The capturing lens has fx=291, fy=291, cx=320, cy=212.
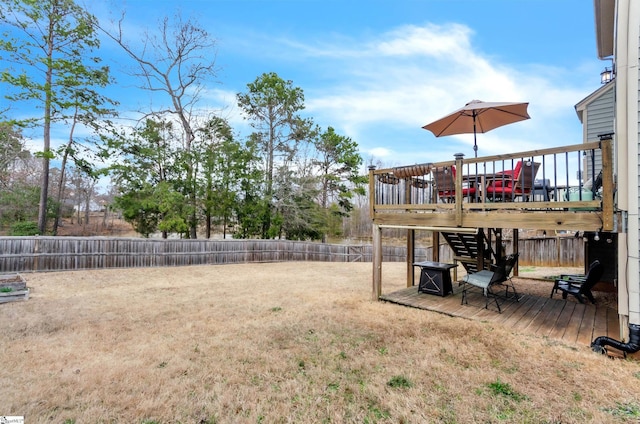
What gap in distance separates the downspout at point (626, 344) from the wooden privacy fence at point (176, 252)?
1067cm

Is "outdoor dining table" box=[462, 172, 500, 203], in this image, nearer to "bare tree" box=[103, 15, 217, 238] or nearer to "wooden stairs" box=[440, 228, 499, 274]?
"wooden stairs" box=[440, 228, 499, 274]

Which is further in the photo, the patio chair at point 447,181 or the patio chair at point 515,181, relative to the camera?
the patio chair at point 447,181

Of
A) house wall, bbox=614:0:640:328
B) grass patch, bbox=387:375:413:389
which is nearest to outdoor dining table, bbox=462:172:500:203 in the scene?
house wall, bbox=614:0:640:328

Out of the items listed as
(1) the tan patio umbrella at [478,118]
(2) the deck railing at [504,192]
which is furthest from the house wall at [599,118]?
(2) the deck railing at [504,192]

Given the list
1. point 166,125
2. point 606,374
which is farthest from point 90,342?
point 166,125

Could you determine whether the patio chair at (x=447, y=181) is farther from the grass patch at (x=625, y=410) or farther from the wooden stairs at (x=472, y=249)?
the grass patch at (x=625, y=410)

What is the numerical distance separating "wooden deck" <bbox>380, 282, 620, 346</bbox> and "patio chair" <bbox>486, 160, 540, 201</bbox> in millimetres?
1840

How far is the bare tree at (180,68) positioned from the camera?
14836 mm

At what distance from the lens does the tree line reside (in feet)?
39.1

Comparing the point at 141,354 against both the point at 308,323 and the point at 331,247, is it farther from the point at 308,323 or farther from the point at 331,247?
the point at 331,247

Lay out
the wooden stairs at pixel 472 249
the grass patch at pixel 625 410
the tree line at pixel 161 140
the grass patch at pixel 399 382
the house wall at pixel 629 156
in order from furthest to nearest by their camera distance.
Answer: the tree line at pixel 161 140, the wooden stairs at pixel 472 249, the house wall at pixel 629 156, the grass patch at pixel 399 382, the grass patch at pixel 625 410

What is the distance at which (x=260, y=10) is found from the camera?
1107cm

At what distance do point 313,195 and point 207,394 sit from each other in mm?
14817

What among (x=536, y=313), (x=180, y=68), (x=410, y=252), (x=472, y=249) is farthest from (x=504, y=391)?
(x=180, y=68)
